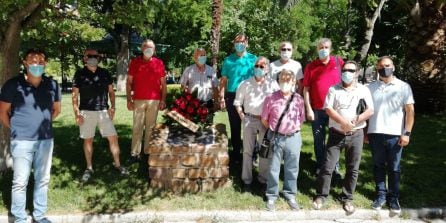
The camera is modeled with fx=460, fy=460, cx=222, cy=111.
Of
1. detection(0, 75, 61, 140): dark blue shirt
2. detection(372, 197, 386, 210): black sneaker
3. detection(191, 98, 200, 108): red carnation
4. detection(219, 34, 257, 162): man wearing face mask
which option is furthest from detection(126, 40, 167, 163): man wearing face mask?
A: detection(372, 197, 386, 210): black sneaker

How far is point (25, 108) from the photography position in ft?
17.1

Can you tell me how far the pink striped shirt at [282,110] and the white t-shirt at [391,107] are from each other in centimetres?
97

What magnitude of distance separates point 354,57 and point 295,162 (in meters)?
24.3

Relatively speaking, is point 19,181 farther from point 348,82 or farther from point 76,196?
point 348,82

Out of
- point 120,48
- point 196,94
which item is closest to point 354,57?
point 120,48

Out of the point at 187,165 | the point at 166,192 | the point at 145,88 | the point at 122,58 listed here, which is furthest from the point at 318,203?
the point at 122,58

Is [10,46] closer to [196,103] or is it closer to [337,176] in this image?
[196,103]

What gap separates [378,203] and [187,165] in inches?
103

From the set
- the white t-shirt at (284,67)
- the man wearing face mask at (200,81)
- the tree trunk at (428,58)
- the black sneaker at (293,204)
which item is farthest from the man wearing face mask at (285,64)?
the tree trunk at (428,58)

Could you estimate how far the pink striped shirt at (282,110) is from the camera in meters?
5.83

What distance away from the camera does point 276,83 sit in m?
6.34

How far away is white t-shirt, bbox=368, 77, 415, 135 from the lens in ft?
19.0

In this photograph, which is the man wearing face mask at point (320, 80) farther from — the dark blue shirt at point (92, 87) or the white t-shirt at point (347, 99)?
the dark blue shirt at point (92, 87)

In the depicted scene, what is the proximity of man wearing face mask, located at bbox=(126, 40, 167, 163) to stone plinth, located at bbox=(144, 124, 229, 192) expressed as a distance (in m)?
0.74
